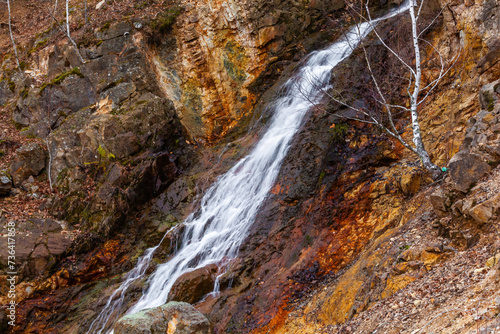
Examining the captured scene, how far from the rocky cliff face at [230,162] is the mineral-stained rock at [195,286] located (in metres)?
0.04

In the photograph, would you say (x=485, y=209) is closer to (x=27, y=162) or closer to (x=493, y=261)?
(x=493, y=261)

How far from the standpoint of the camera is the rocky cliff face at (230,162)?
5.73 m

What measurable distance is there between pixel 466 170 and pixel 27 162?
581 inches

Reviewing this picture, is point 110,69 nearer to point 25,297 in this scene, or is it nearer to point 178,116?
point 178,116

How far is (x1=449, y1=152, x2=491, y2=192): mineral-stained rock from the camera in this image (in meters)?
5.69

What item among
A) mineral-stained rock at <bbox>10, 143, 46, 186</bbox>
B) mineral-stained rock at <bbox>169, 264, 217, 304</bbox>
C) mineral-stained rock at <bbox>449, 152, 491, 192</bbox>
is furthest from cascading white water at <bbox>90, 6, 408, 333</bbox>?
mineral-stained rock at <bbox>10, 143, 46, 186</bbox>

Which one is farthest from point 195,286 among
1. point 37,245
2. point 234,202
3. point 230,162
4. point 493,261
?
point 493,261

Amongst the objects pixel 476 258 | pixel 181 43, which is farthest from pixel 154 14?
pixel 476 258

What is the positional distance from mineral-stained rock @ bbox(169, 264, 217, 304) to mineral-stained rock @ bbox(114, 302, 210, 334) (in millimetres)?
1691

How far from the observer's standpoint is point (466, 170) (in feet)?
19.1

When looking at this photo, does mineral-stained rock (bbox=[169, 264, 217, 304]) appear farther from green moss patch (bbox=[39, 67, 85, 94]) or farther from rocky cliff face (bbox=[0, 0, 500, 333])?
green moss patch (bbox=[39, 67, 85, 94])

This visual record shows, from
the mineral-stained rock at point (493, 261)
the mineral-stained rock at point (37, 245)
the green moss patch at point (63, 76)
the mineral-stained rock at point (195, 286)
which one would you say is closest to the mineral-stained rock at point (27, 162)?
the mineral-stained rock at point (37, 245)

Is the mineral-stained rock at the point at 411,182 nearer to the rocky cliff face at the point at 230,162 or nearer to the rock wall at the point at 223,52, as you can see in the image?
the rocky cliff face at the point at 230,162

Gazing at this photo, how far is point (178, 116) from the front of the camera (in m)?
15.5
